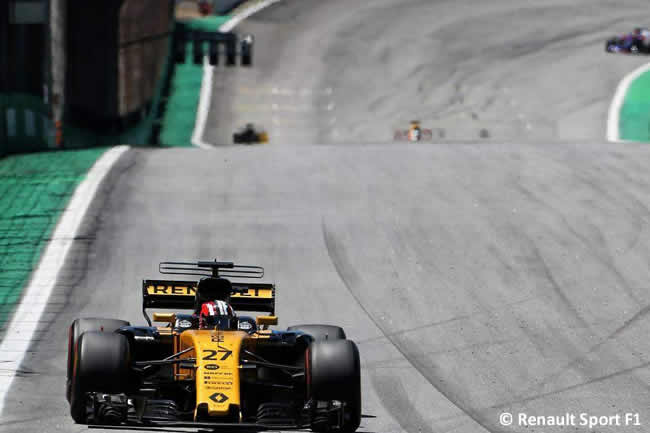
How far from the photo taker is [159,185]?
2266 centimetres

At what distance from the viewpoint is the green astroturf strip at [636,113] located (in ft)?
122

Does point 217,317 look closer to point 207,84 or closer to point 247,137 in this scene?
point 247,137

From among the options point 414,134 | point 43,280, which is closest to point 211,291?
point 43,280

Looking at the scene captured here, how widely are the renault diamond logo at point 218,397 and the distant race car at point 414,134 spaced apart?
25775 millimetres

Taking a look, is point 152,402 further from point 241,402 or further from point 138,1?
point 138,1

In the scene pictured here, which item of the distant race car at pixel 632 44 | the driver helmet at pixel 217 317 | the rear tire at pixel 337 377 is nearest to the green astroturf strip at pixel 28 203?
the driver helmet at pixel 217 317

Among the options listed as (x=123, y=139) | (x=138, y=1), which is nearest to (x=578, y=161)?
(x=123, y=139)

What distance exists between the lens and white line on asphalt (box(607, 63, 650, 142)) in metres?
37.3

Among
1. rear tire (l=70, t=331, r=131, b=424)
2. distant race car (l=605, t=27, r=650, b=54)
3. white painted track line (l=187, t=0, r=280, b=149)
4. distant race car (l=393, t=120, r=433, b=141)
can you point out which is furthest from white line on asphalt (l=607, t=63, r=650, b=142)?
rear tire (l=70, t=331, r=131, b=424)

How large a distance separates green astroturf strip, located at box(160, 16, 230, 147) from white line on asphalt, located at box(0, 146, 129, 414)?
53.6 feet

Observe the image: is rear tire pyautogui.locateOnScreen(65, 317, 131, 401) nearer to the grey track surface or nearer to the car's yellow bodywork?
the grey track surface

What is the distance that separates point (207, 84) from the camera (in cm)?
4753

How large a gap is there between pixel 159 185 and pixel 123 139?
16487 millimetres

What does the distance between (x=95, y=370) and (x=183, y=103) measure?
117ft
